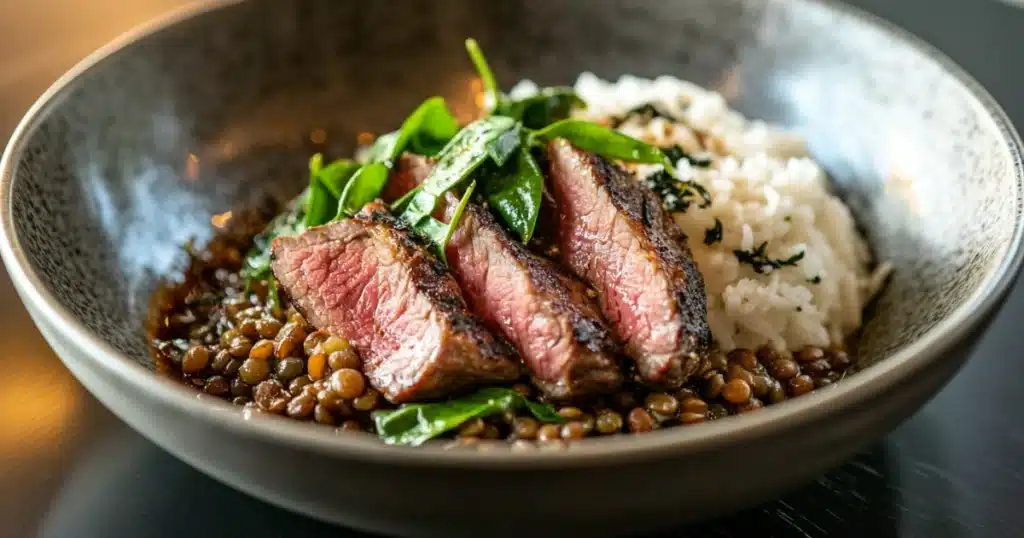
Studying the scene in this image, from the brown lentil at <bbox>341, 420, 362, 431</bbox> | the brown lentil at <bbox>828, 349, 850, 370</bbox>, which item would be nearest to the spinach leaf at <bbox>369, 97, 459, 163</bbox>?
the brown lentil at <bbox>341, 420, 362, 431</bbox>

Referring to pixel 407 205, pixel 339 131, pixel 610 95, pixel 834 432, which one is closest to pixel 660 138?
pixel 610 95

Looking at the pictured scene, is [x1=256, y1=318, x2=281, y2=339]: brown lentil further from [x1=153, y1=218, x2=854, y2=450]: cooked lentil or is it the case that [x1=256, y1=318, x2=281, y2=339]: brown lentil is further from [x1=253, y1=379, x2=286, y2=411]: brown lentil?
[x1=253, y1=379, x2=286, y2=411]: brown lentil

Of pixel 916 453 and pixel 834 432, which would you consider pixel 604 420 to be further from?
Result: pixel 916 453

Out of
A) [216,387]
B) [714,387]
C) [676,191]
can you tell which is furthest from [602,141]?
[216,387]

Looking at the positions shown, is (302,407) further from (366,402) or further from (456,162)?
(456,162)

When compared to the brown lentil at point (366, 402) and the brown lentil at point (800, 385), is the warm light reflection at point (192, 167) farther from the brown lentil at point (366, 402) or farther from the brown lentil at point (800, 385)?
the brown lentil at point (800, 385)
